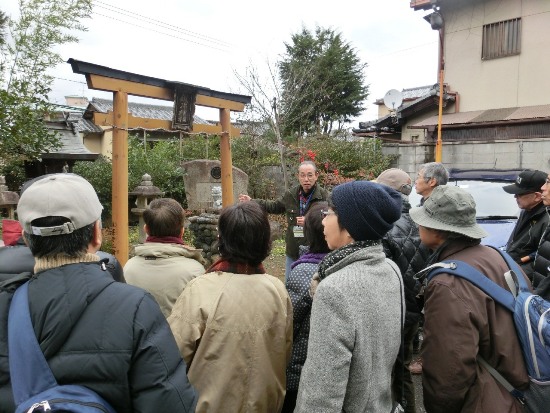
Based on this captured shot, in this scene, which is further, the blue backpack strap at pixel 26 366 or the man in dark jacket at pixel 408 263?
the man in dark jacket at pixel 408 263

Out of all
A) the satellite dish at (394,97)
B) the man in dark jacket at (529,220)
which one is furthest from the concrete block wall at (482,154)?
the man in dark jacket at (529,220)

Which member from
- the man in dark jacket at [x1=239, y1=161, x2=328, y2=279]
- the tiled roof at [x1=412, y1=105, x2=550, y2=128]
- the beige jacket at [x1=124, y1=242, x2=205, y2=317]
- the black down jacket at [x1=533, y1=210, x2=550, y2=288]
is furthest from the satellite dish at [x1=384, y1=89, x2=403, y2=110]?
the beige jacket at [x1=124, y1=242, x2=205, y2=317]

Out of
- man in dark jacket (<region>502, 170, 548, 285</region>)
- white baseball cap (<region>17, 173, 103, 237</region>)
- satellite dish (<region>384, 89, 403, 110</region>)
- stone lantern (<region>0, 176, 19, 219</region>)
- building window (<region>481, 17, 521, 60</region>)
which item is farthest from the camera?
satellite dish (<region>384, 89, 403, 110</region>)

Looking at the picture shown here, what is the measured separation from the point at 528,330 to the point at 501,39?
1536cm

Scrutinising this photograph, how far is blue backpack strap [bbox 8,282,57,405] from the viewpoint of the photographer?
1.20 meters

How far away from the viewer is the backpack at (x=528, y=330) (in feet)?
5.84

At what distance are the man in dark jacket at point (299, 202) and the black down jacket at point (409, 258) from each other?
1.71m

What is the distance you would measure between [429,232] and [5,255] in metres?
2.01

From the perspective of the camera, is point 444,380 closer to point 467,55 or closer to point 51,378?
point 51,378

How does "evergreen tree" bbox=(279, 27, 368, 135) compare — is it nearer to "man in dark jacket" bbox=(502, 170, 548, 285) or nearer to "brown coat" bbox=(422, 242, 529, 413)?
"man in dark jacket" bbox=(502, 170, 548, 285)

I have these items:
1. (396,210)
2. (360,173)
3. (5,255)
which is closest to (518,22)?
(360,173)

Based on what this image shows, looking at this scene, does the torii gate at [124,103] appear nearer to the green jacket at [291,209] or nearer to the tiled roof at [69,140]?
the green jacket at [291,209]

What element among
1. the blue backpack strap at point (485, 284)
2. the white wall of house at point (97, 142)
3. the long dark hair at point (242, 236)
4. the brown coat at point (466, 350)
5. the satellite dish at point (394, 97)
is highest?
the satellite dish at point (394, 97)

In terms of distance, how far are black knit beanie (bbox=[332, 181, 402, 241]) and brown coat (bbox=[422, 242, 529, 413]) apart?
0.37 meters
